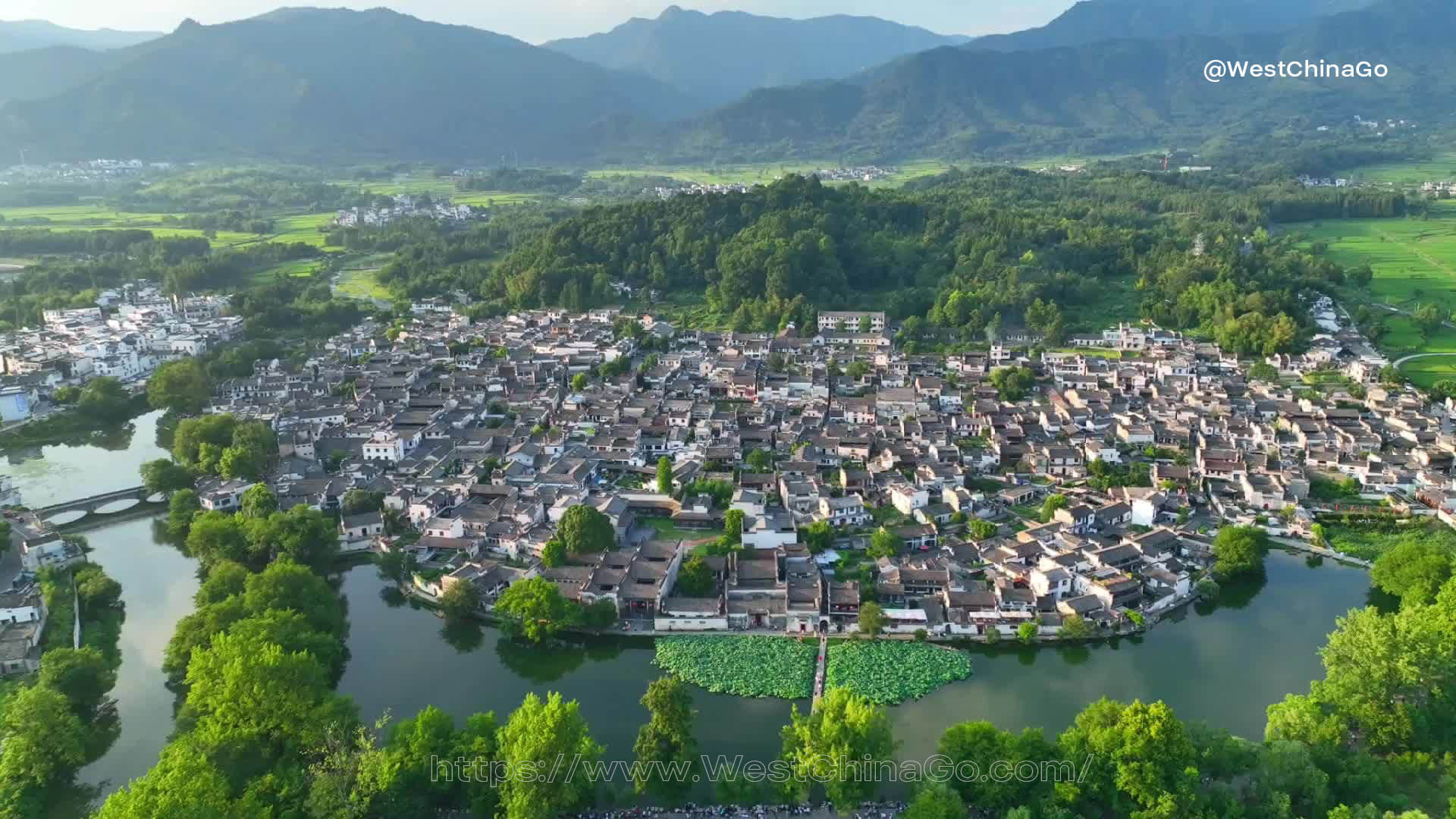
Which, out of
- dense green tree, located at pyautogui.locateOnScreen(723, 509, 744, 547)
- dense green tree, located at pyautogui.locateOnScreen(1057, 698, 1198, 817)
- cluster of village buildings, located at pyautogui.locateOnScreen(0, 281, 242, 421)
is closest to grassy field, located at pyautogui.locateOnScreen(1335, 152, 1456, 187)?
dense green tree, located at pyautogui.locateOnScreen(723, 509, 744, 547)

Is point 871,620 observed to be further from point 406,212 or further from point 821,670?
point 406,212

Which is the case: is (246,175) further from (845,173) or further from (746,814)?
(746,814)

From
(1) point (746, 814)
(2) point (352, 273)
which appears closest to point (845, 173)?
(2) point (352, 273)

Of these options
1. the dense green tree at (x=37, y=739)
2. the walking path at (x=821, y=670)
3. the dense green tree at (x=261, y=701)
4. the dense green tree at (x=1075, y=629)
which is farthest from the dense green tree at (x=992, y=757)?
the dense green tree at (x=37, y=739)

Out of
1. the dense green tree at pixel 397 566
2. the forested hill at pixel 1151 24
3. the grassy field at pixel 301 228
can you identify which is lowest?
the dense green tree at pixel 397 566

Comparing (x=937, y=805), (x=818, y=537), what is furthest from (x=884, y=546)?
(x=937, y=805)

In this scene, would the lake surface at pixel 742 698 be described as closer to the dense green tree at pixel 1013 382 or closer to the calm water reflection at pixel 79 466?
the calm water reflection at pixel 79 466
